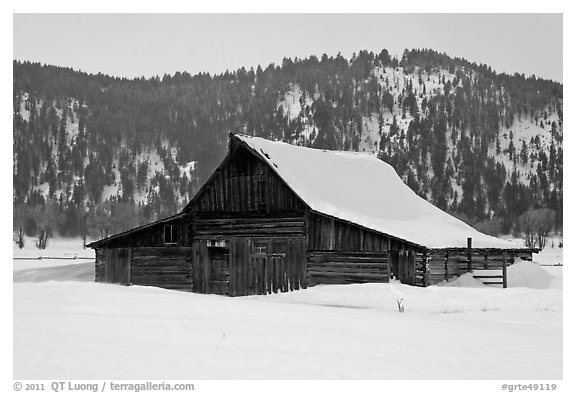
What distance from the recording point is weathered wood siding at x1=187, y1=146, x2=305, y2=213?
32.8 m

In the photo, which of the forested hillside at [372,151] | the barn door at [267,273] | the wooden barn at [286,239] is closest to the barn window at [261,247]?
the wooden barn at [286,239]

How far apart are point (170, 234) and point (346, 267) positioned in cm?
888

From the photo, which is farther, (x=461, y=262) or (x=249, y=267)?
(x=461, y=262)

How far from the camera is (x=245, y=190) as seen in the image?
33.9 m

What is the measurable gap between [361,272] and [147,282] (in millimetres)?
10116

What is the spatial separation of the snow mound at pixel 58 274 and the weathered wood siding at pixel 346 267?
53.3 ft

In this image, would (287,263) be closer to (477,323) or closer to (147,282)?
(147,282)

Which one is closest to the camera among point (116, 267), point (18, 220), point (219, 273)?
point (219, 273)

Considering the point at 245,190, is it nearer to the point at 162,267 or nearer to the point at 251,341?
the point at 162,267

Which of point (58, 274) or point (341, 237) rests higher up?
point (341, 237)

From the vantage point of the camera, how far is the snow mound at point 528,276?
33625 millimetres

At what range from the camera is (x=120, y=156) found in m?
187

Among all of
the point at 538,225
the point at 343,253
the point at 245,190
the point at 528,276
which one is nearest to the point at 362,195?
the point at 245,190
